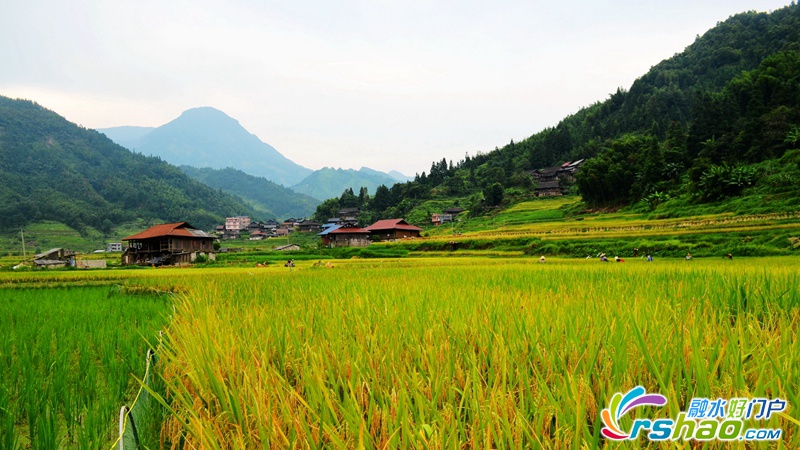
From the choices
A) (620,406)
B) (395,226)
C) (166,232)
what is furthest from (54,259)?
(620,406)

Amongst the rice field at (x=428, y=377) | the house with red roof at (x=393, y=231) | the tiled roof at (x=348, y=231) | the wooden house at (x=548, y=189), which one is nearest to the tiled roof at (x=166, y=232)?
the tiled roof at (x=348, y=231)

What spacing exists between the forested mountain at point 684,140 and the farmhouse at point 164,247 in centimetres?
3959

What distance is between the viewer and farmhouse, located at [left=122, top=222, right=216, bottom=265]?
109 feet

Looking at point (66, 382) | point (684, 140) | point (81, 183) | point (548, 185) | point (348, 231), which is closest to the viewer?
point (66, 382)

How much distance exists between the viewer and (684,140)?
46062mm

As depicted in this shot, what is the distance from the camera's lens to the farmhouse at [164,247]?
33219mm

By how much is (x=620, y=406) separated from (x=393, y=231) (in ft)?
167

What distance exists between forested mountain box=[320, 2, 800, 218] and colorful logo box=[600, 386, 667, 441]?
35.3m

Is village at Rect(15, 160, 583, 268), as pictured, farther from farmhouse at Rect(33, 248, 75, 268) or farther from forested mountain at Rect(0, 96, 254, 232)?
forested mountain at Rect(0, 96, 254, 232)

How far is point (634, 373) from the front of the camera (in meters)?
1.63

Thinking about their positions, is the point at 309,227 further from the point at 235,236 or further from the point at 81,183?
the point at 81,183

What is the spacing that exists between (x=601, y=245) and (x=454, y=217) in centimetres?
4280

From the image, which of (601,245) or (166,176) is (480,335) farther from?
(166,176)

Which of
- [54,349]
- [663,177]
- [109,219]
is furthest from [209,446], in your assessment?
[109,219]
